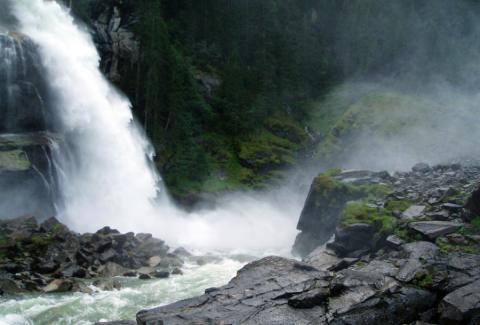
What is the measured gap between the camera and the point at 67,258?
20.9 meters

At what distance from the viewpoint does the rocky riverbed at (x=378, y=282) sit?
10656 mm

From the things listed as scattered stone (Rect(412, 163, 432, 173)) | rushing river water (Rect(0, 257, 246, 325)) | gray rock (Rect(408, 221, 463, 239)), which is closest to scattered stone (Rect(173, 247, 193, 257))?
rushing river water (Rect(0, 257, 246, 325))

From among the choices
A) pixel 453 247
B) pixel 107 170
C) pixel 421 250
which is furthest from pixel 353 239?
pixel 107 170

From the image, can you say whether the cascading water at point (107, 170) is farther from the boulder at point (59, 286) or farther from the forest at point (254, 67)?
the boulder at point (59, 286)

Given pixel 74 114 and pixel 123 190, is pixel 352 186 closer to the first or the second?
pixel 123 190

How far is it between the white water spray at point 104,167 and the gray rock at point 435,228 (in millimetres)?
14360

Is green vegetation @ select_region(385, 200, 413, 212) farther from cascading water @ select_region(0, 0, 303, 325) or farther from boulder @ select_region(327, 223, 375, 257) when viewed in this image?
cascading water @ select_region(0, 0, 303, 325)

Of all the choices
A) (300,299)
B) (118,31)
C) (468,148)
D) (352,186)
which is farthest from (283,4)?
(300,299)

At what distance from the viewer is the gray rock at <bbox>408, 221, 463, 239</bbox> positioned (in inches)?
560

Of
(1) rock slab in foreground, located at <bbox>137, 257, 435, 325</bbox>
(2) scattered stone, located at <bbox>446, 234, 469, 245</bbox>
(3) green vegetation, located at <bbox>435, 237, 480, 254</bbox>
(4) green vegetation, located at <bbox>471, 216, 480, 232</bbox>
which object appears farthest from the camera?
(4) green vegetation, located at <bbox>471, 216, 480, 232</bbox>

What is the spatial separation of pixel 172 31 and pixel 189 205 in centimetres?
2554

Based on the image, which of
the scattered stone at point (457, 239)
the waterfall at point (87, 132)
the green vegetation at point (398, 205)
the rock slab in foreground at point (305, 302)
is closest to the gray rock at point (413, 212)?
the green vegetation at point (398, 205)

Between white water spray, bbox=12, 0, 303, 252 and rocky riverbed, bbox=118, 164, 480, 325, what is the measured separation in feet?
43.4

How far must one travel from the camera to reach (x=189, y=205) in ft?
127
